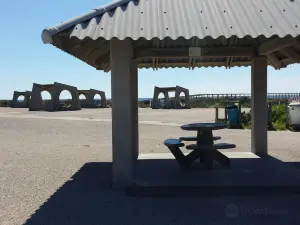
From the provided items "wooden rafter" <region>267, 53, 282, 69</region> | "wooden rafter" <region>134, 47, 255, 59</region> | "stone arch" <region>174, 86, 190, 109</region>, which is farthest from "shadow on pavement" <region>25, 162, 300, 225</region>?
"stone arch" <region>174, 86, 190, 109</region>

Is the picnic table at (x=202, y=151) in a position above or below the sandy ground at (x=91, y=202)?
above

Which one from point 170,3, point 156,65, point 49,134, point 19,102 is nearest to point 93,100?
point 19,102

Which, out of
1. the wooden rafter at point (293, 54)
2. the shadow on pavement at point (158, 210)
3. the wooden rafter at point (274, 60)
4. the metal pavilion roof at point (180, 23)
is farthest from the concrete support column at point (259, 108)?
the shadow on pavement at point (158, 210)

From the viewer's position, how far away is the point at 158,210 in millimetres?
5055

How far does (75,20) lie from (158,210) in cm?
285

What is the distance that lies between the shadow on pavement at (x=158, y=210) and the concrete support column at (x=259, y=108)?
11.2ft

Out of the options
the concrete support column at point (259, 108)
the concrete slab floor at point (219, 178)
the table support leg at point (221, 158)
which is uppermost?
the concrete support column at point (259, 108)

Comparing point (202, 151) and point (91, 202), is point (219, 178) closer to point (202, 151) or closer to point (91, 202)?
point (202, 151)

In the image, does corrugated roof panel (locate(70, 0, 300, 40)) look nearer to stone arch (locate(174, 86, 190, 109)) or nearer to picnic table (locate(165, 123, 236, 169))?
picnic table (locate(165, 123, 236, 169))

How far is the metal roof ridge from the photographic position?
5.22m

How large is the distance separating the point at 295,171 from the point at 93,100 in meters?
42.4

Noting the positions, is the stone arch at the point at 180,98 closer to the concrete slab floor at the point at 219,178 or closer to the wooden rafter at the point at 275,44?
the concrete slab floor at the point at 219,178

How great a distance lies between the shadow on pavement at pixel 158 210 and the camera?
Result: 4.62 meters

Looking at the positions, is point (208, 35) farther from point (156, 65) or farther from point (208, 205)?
point (156, 65)
